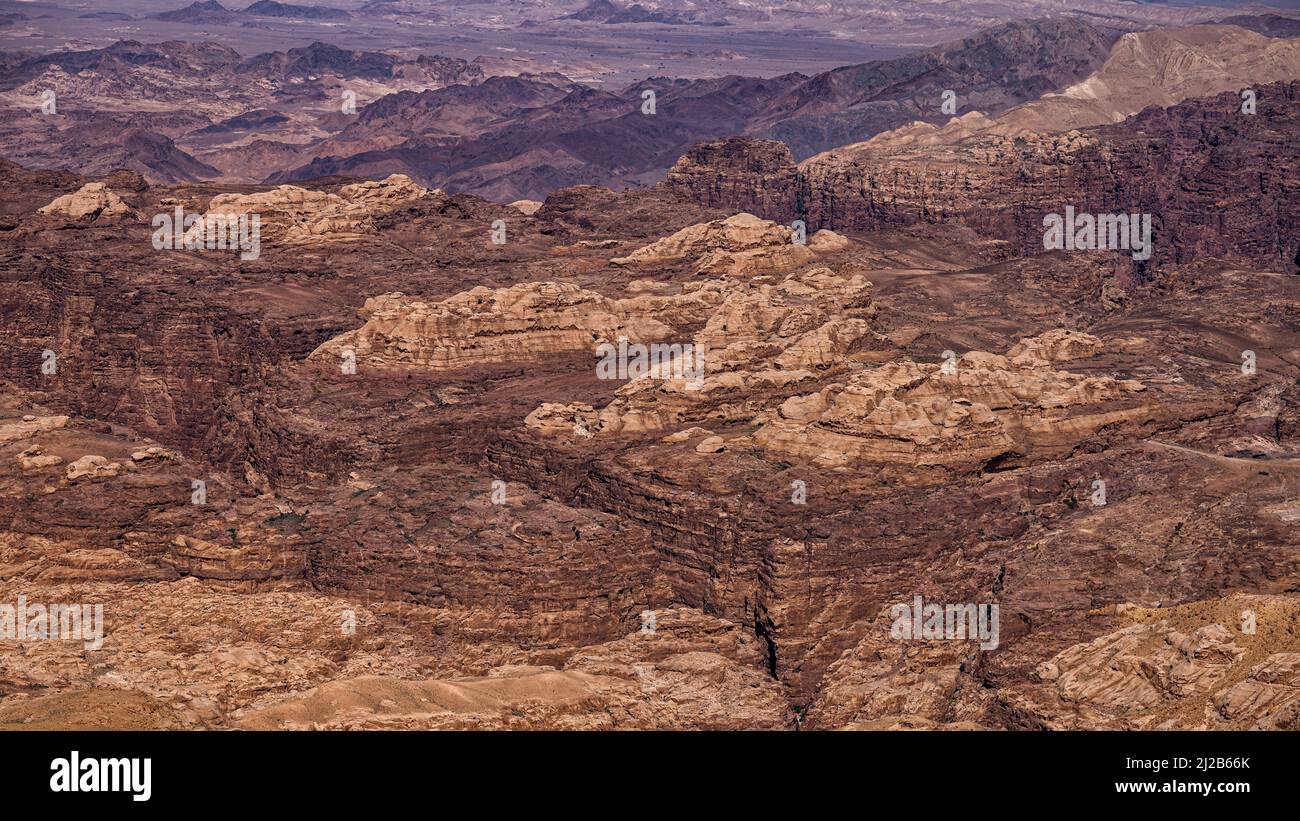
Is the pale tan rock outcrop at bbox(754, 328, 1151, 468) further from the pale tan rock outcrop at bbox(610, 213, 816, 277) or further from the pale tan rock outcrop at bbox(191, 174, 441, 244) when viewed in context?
the pale tan rock outcrop at bbox(191, 174, 441, 244)

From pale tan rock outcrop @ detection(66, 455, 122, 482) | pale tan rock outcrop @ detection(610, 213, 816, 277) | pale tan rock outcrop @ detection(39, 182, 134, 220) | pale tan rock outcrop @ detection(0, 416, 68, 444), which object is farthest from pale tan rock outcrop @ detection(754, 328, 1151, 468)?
pale tan rock outcrop @ detection(39, 182, 134, 220)

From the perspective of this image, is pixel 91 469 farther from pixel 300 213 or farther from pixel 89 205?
pixel 89 205

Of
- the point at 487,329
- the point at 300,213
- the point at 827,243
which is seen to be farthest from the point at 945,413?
the point at 300,213

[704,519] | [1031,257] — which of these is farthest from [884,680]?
[1031,257]

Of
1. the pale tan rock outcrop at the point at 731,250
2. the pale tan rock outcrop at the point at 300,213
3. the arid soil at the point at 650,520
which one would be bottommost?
the arid soil at the point at 650,520

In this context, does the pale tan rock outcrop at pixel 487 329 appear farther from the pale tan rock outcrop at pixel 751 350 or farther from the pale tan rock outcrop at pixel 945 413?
the pale tan rock outcrop at pixel 945 413

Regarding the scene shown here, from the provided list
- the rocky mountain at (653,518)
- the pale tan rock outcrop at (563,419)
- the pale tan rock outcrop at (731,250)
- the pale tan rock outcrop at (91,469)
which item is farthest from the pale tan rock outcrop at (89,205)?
the pale tan rock outcrop at (563,419)
